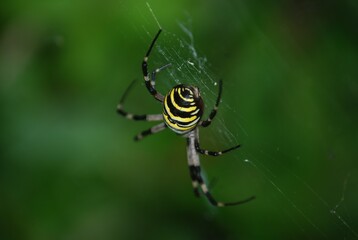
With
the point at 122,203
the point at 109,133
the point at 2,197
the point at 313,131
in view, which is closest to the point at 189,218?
the point at 122,203

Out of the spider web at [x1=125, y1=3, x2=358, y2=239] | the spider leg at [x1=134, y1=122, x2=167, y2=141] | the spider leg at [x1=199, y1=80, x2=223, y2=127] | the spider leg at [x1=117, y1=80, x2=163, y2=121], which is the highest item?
the spider leg at [x1=117, y1=80, x2=163, y2=121]

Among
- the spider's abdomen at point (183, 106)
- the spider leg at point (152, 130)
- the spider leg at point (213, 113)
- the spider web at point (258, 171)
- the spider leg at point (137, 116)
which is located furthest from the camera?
the spider leg at point (152, 130)

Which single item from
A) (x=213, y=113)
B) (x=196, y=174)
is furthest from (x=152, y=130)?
(x=213, y=113)

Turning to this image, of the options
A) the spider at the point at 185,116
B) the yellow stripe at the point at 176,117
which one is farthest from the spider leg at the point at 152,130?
the yellow stripe at the point at 176,117

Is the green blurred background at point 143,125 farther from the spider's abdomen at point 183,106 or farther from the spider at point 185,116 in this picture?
the spider's abdomen at point 183,106

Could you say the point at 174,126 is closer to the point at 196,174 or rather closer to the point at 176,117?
the point at 176,117

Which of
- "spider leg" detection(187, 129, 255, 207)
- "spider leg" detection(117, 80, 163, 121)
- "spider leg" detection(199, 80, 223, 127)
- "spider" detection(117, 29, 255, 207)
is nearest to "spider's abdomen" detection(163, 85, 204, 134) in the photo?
"spider" detection(117, 29, 255, 207)

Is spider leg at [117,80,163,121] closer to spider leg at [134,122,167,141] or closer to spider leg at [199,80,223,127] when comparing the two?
spider leg at [134,122,167,141]
